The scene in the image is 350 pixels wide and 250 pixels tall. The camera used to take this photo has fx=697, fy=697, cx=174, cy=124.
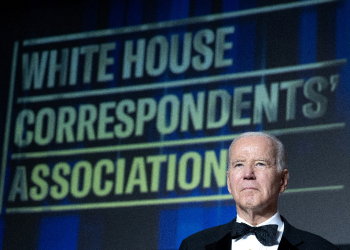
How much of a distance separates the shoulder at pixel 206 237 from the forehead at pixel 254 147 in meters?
0.27

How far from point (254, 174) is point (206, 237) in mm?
314

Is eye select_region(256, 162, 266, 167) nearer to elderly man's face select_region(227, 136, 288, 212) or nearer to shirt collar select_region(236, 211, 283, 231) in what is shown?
elderly man's face select_region(227, 136, 288, 212)

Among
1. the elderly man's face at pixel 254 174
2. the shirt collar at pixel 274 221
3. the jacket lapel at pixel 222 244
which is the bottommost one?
the jacket lapel at pixel 222 244

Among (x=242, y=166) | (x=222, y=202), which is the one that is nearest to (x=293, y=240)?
(x=242, y=166)

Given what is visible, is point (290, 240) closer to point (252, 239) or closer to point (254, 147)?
point (252, 239)

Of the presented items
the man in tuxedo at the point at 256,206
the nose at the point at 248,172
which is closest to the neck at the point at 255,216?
the man in tuxedo at the point at 256,206

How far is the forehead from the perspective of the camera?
262 cm

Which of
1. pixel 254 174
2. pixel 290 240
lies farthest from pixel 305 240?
pixel 254 174

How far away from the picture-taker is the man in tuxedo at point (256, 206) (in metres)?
2.56

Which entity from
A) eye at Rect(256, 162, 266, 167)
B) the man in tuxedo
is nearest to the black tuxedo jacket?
the man in tuxedo

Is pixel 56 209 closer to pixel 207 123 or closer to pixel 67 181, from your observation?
pixel 67 181

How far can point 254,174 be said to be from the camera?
259 cm

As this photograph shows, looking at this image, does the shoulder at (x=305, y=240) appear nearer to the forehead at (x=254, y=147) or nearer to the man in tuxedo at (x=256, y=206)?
the man in tuxedo at (x=256, y=206)

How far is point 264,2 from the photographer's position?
427cm
